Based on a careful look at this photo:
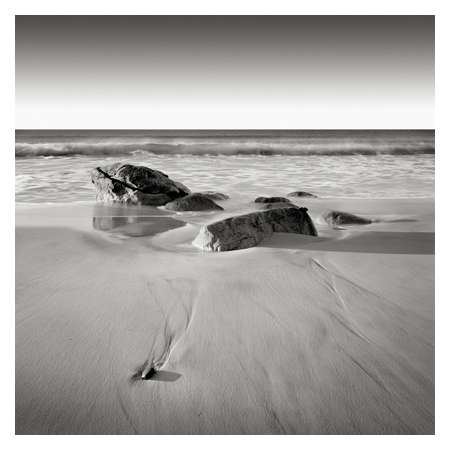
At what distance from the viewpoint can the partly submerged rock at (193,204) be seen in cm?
454

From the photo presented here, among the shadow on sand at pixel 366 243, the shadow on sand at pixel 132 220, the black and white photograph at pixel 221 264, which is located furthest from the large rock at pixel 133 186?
the shadow on sand at pixel 366 243

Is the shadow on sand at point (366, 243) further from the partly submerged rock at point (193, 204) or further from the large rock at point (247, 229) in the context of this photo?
the partly submerged rock at point (193, 204)

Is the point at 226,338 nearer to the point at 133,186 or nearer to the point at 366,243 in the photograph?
the point at 366,243

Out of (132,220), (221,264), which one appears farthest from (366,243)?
(132,220)

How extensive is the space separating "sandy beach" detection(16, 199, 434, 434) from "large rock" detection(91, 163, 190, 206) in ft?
6.48

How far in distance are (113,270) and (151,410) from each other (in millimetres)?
1263

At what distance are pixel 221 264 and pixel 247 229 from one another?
19.1 inches

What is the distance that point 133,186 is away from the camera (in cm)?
501

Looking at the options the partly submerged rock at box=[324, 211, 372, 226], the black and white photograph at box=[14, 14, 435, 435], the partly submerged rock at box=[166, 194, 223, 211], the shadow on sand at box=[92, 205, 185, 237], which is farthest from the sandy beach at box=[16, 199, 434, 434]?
the partly submerged rock at box=[166, 194, 223, 211]

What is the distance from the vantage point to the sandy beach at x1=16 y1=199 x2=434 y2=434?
129 cm
